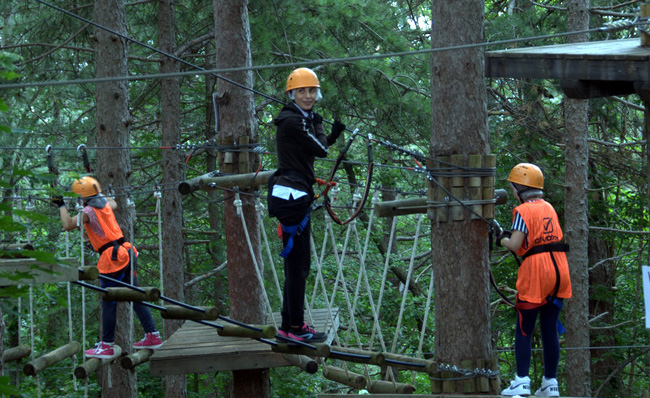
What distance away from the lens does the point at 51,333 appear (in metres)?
→ 12.8

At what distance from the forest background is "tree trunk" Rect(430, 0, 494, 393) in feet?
13.3

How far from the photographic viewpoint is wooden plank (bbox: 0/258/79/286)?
3.41m

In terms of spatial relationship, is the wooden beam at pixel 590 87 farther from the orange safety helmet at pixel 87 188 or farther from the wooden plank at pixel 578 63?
the orange safety helmet at pixel 87 188

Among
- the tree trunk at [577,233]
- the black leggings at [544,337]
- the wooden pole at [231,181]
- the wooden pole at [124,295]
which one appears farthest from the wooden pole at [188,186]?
the tree trunk at [577,233]

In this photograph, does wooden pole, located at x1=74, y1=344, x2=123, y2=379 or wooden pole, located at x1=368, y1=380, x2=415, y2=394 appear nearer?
wooden pole, located at x1=368, y1=380, x2=415, y2=394

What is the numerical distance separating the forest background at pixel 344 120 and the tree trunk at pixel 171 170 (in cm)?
17

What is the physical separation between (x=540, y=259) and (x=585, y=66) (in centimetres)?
147

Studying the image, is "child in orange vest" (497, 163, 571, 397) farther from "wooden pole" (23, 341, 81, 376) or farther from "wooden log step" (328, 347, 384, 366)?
"wooden pole" (23, 341, 81, 376)

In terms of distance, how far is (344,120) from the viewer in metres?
12.4

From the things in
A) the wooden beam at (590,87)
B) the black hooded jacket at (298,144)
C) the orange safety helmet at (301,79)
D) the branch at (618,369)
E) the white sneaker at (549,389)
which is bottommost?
the branch at (618,369)

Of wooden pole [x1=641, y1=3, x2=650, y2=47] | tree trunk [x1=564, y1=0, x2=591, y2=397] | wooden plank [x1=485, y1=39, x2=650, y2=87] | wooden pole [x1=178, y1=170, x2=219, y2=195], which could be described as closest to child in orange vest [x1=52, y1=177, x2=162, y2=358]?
wooden pole [x1=178, y1=170, x2=219, y2=195]

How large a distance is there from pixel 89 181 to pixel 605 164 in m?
7.73

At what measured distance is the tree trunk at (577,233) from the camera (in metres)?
9.63

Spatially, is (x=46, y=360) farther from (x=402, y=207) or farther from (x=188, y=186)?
(x=402, y=207)
